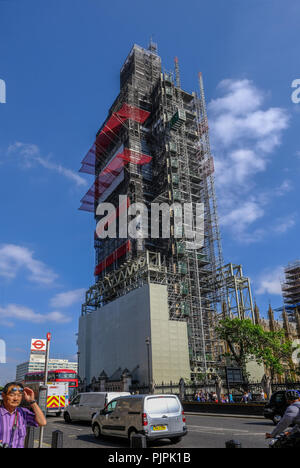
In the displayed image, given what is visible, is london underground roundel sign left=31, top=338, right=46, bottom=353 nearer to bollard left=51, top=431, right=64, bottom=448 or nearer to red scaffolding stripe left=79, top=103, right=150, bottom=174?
bollard left=51, top=431, right=64, bottom=448

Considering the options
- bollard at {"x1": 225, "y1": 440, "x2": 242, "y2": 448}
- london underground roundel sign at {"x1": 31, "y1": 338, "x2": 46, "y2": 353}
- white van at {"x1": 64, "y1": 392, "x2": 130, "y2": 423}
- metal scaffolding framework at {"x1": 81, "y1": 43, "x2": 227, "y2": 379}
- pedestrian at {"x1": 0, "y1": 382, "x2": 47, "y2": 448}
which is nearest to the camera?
pedestrian at {"x1": 0, "y1": 382, "x2": 47, "y2": 448}

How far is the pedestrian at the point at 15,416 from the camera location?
179 inches

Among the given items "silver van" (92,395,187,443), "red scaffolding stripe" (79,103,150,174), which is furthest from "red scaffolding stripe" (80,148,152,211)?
"silver van" (92,395,187,443)

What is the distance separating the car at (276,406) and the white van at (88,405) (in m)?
7.46

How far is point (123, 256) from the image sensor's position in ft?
198

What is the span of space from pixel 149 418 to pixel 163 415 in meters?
0.50

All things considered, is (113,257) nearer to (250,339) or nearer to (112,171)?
(112,171)

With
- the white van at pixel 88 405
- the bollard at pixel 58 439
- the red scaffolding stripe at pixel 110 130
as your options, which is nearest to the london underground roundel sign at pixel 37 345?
the white van at pixel 88 405

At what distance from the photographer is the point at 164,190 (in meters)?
59.0

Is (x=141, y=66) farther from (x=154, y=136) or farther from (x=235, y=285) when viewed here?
(x=235, y=285)

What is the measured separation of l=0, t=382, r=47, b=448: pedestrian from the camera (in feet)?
14.9

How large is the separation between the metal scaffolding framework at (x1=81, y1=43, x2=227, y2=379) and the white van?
1056 inches

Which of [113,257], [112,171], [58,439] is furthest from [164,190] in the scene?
[58,439]
